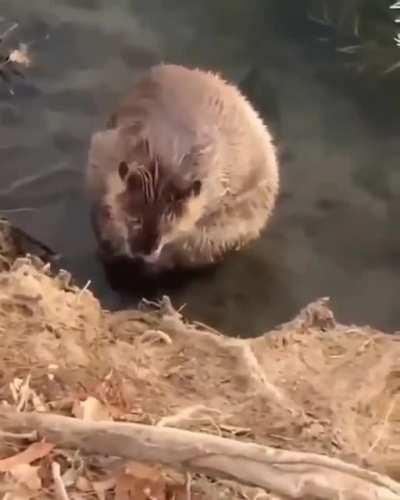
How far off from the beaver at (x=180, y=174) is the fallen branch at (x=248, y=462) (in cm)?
119

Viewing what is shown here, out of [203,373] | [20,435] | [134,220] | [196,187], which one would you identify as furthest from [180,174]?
[20,435]

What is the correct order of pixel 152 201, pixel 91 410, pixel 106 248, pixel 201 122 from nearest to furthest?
pixel 91 410
pixel 152 201
pixel 201 122
pixel 106 248

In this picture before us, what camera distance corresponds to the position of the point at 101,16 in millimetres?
4773

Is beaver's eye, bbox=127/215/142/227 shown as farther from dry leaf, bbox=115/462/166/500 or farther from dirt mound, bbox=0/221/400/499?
dry leaf, bbox=115/462/166/500

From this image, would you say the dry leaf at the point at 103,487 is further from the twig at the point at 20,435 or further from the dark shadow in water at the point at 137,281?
the dark shadow in water at the point at 137,281

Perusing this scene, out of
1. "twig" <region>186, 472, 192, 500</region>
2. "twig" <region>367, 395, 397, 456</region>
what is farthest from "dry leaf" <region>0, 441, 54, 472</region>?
"twig" <region>367, 395, 397, 456</region>

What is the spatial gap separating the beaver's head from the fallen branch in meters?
1.17

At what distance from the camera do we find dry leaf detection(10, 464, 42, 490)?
8.52ft

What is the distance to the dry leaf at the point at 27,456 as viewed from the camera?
2.61 m

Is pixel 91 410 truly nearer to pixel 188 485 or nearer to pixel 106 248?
pixel 188 485

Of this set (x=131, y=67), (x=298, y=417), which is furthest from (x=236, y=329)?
(x=131, y=67)

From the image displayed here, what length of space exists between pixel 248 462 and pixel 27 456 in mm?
493

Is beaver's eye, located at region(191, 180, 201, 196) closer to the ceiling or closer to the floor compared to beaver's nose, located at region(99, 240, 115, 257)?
closer to the ceiling

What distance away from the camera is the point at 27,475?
103 inches
